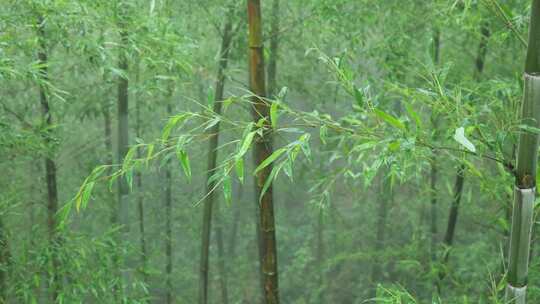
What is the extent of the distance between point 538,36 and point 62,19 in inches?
93.9

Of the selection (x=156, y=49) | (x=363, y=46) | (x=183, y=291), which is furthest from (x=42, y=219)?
(x=183, y=291)

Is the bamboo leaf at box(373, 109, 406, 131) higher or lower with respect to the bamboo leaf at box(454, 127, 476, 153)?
higher

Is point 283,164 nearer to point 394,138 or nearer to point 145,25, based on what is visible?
→ point 394,138

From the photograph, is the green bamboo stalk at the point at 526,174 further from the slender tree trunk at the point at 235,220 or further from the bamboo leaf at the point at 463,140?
the slender tree trunk at the point at 235,220

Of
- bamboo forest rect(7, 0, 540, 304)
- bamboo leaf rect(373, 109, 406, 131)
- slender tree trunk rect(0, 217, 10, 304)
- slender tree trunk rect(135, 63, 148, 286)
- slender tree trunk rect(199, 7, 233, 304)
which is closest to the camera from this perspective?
bamboo leaf rect(373, 109, 406, 131)

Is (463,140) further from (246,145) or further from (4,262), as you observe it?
(4,262)

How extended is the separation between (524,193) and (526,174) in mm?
52

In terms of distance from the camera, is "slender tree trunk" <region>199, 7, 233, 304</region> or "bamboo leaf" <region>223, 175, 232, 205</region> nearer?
"bamboo leaf" <region>223, 175, 232, 205</region>

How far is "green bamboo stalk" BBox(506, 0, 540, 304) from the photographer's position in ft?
4.52

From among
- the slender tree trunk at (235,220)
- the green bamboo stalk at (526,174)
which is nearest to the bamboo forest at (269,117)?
the green bamboo stalk at (526,174)

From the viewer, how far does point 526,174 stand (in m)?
1.45

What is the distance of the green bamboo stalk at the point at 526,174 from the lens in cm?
138

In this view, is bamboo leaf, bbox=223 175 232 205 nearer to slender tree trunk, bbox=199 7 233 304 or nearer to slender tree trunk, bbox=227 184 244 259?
slender tree trunk, bbox=199 7 233 304

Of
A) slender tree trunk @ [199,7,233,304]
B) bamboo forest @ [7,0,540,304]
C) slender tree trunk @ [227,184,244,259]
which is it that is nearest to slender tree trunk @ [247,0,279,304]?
bamboo forest @ [7,0,540,304]
